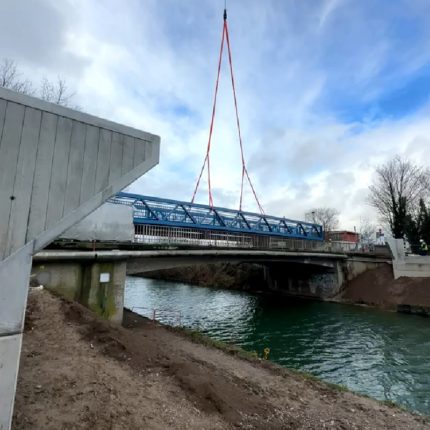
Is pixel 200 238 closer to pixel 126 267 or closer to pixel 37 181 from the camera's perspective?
pixel 126 267

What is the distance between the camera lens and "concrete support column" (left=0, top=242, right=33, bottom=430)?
3.20m

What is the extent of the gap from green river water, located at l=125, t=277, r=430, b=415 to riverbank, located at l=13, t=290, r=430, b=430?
4104 millimetres

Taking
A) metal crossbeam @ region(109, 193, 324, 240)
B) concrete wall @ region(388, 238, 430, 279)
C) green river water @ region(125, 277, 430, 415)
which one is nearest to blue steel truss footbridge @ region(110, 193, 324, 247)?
metal crossbeam @ region(109, 193, 324, 240)

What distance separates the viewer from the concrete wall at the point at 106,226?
14703 millimetres

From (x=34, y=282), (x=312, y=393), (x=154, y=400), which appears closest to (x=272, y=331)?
(x=312, y=393)

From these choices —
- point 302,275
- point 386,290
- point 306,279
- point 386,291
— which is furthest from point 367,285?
point 302,275

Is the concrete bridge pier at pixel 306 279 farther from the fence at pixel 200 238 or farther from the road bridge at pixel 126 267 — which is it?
the fence at pixel 200 238

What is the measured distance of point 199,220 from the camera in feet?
89.2

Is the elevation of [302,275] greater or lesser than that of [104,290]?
greater

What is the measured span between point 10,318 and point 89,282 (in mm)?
10683

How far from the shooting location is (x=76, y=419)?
4.49 meters

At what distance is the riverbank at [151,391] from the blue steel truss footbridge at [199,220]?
1058cm

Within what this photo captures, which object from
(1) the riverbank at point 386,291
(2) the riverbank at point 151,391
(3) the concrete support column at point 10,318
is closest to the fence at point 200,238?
(1) the riverbank at point 386,291

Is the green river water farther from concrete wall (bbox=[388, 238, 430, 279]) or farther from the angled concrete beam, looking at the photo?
the angled concrete beam
